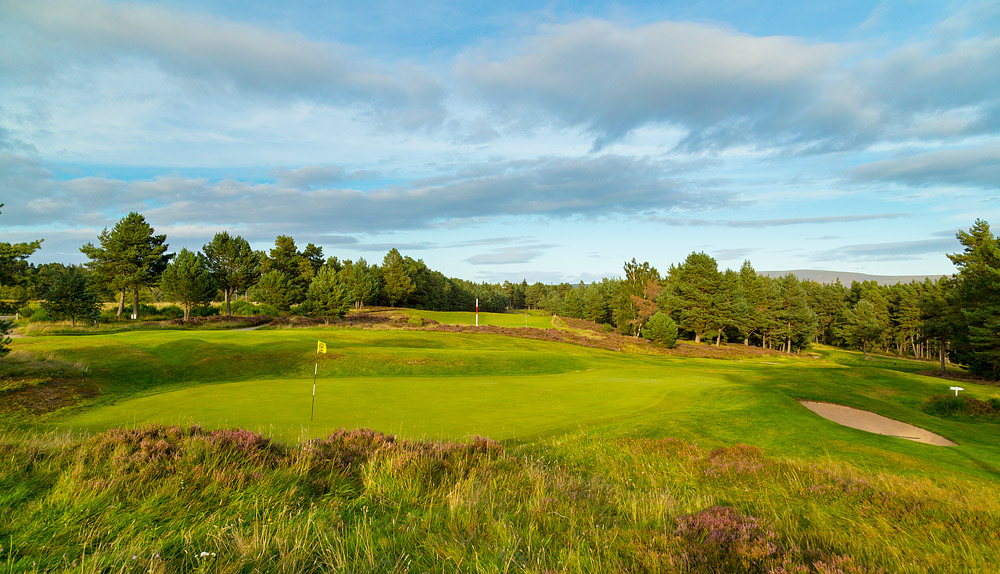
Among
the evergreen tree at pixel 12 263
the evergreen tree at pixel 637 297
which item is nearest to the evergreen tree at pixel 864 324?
the evergreen tree at pixel 637 297

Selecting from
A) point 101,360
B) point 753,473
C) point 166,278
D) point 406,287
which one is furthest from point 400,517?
point 406,287

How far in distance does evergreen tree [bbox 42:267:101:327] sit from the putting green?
111 feet

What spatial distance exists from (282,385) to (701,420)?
46.5 ft

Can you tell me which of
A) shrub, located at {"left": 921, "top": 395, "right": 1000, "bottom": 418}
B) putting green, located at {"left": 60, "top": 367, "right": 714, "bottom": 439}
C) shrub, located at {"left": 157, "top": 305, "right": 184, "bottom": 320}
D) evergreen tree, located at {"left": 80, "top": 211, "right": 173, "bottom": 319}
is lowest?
shrub, located at {"left": 921, "top": 395, "right": 1000, "bottom": 418}

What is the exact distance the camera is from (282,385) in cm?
1644

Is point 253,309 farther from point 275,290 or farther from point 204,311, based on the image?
point 204,311

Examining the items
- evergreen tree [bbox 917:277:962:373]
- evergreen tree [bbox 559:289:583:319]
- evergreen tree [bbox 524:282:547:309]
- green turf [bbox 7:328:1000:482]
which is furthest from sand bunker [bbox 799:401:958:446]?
evergreen tree [bbox 524:282:547:309]

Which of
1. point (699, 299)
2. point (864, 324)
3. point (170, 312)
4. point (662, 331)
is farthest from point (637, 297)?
point (170, 312)

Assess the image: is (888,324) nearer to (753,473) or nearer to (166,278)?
(753,473)

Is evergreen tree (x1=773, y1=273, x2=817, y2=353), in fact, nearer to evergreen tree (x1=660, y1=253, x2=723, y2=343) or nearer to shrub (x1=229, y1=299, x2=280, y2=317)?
evergreen tree (x1=660, y1=253, x2=723, y2=343)

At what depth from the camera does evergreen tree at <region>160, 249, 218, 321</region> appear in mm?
47750

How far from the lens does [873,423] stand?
13.9m

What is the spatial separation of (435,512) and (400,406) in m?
8.94

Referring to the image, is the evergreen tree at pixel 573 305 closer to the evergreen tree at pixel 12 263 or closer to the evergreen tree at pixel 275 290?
the evergreen tree at pixel 275 290
